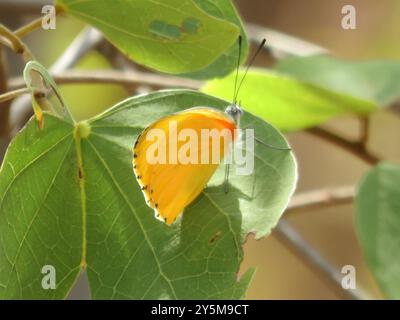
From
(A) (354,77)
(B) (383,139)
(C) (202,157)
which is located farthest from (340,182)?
(C) (202,157)

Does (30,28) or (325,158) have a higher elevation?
(325,158)

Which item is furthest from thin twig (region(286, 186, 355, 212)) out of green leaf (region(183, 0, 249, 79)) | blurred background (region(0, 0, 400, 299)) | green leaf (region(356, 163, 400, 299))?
blurred background (region(0, 0, 400, 299))

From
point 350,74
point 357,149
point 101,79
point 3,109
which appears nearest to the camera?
point 3,109

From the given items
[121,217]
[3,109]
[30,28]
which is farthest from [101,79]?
[121,217]

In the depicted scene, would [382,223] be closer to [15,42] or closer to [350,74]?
[350,74]

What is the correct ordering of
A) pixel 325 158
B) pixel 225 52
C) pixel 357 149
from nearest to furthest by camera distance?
pixel 225 52, pixel 357 149, pixel 325 158

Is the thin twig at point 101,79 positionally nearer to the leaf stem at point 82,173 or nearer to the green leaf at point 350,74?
the green leaf at point 350,74

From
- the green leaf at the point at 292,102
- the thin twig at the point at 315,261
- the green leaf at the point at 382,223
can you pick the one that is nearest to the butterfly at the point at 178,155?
the green leaf at the point at 292,102

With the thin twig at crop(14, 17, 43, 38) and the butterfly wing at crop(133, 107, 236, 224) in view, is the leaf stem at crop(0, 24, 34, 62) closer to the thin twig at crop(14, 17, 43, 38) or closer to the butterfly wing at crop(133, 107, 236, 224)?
the thin twig at crop(14, 17, 43, 38)
